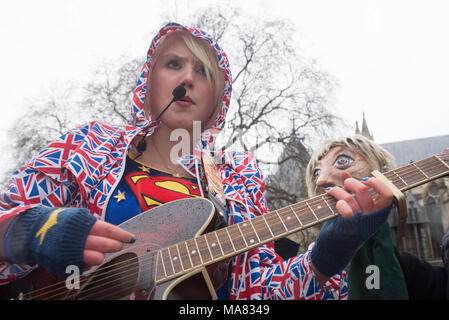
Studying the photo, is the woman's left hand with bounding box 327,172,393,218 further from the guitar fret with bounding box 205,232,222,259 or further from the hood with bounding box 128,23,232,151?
the hood with bounding box 128,23,232,151

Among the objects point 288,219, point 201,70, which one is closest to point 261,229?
point 288,219

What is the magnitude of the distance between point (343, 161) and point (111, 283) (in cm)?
188

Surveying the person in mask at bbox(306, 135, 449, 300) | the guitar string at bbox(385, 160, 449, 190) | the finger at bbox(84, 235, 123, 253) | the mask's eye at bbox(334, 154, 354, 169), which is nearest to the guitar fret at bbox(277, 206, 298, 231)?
the guitar string at bbox(385, 160, 449, 190)

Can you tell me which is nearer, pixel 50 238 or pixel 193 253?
pixel 50 238

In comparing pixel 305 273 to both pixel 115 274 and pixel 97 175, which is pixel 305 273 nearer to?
pixel 115 274

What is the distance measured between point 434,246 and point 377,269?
3353 cm

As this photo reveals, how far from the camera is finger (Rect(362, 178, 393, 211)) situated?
1.40 meters

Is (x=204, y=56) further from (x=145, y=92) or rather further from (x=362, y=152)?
(x=362, y=152)

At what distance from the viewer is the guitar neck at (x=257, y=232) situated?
146 centimetres

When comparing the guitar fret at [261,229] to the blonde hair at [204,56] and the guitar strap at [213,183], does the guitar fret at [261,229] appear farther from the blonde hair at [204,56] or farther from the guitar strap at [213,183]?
the blonde hair at [204,56]

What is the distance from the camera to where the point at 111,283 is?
139 centimetres

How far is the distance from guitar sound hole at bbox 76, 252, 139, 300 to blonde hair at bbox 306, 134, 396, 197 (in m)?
1.75
